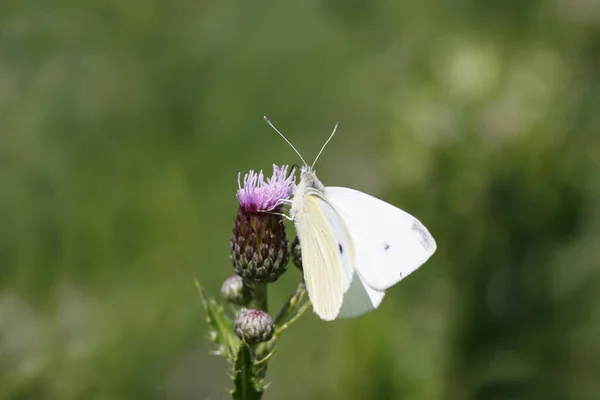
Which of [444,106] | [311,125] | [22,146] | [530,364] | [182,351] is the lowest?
[530,364]

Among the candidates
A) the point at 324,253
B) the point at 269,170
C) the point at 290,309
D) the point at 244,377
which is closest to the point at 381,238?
the point at 324,253

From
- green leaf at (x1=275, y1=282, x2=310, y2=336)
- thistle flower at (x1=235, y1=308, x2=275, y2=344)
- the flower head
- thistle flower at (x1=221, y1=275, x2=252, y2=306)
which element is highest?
the flower head

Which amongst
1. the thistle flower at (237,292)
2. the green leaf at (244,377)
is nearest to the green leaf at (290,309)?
the thistle flower at (237,292)

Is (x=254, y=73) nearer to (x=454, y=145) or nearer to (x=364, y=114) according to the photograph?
(x=364, y=114)

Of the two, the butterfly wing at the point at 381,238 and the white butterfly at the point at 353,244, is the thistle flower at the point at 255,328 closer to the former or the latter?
the white butterfly at the point at 353,244

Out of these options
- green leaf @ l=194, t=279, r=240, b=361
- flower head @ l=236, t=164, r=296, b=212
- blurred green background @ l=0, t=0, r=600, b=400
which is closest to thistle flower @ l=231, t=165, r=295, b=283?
flower head @ l=236, t=164, r=296, b=212

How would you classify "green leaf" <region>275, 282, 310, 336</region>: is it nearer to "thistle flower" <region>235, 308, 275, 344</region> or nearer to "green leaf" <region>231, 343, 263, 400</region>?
"thistle flower" <region>235, 308, 275, 344</region>

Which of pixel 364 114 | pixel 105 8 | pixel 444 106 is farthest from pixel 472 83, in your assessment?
pixel 105 8
